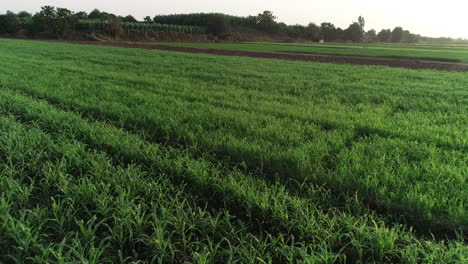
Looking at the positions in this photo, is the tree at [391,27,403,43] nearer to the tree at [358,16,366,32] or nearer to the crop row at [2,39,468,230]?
the tree at [358,16,366,32]

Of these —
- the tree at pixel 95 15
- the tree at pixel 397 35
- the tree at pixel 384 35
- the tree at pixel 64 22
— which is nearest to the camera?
the tree at pixel 64 22

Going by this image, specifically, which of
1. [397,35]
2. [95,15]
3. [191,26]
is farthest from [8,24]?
[397,35]

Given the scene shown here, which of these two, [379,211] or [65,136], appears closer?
[379,211]

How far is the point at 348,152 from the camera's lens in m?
3.91

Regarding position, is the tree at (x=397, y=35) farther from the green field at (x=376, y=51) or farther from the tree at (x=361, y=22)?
the green field at (x=376, y=51)

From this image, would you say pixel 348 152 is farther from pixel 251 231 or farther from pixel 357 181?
pixel 251 231

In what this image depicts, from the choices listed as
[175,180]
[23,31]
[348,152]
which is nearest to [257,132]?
[348,152]

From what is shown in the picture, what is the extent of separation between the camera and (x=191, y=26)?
3238 inches

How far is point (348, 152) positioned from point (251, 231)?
7.00ft

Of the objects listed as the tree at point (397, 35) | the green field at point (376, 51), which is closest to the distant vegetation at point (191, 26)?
the tree at point (397, 35)

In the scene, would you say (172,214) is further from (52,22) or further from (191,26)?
(191,26)

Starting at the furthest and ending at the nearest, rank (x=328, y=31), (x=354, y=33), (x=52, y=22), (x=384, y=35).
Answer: (x=384, y=35) < (x=354, y=33) < (x=328, y=31) < (x=52, y=22)

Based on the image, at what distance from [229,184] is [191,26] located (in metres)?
86.3

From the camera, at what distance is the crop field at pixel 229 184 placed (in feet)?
7.20
